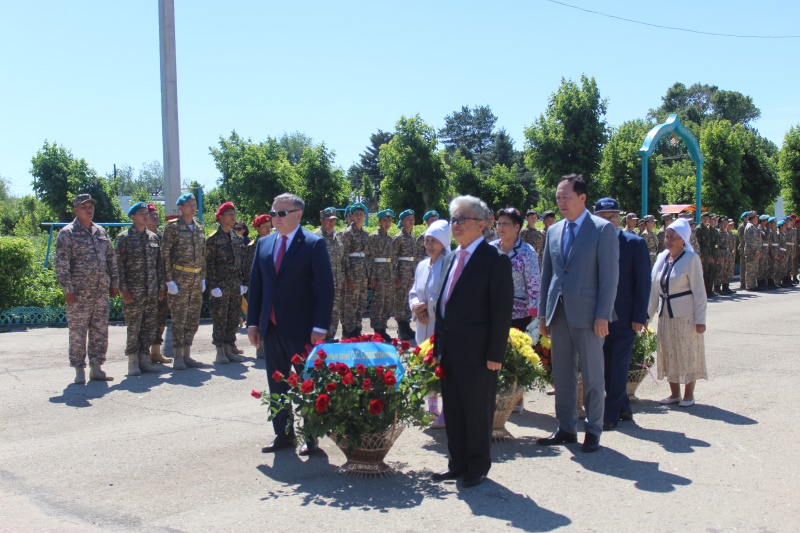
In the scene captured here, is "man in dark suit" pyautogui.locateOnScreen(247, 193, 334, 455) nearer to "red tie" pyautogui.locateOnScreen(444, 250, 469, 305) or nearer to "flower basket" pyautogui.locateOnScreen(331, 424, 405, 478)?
"flower basket" pyautogui.locateOnScreen(331, 424, 405, 478)

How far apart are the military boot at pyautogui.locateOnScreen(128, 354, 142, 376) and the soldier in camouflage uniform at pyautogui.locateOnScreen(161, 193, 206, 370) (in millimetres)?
511

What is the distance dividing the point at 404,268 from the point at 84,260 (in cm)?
551

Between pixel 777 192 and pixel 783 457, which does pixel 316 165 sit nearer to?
pixel 777 192

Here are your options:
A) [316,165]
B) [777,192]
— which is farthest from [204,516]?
[777,192]

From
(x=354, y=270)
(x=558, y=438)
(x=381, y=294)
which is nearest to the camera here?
(x=558, y=438)

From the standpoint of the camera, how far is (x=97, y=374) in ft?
29.8

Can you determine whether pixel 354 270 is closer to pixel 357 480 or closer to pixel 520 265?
pixel 520 265

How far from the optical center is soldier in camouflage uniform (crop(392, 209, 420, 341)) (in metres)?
→ 12.8

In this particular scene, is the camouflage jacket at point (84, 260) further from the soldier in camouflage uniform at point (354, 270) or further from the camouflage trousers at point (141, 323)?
the soldier in camouflage uniform at point (354, 270)

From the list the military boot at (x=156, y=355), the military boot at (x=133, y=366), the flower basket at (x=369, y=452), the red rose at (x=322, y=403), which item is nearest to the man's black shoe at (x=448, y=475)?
the flower basket at (x=369, y=452)

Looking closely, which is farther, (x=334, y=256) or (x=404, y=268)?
(x=404, y=268)

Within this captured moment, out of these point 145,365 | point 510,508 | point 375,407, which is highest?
point 375,407

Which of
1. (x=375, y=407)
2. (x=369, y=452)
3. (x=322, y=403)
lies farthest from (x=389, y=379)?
(x=369, y=452)

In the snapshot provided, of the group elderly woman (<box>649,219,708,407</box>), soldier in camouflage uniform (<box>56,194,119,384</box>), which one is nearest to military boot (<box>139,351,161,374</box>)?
soldier in camouflage uniform (<box>56,194,119,384</box>)
